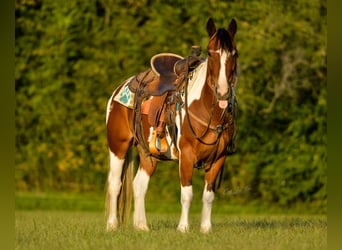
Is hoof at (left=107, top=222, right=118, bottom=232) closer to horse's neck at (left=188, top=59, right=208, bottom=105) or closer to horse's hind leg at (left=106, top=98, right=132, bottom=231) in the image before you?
horse's hind leg at (left=106, top=98, right=132, bottom=231)

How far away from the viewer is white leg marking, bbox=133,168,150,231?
27.1 ft

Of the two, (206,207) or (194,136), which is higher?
(194,136)

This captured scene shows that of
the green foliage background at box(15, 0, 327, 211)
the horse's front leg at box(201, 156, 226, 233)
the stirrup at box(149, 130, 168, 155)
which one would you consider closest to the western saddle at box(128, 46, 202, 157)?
the stirrup at box(149, 130, 168, 155)

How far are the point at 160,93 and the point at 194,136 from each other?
33.1 inches

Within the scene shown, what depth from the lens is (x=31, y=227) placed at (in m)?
9.12

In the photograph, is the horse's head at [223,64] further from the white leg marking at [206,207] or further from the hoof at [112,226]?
the hoof at [112,226]

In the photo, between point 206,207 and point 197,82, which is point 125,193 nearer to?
point 206,207

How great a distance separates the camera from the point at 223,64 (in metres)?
6.89

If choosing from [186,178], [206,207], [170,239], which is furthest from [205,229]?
[170,239]

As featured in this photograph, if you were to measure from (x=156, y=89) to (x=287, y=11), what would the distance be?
7700mm

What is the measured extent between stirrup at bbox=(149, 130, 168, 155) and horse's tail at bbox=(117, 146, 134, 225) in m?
0.61

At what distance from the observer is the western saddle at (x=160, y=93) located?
7.96 m

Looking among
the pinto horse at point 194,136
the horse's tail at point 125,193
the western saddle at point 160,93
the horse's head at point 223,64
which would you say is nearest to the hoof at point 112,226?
the pinto horse at point 194,136

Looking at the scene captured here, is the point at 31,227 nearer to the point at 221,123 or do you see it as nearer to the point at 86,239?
the point at 86,239
